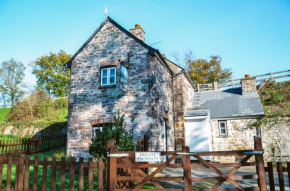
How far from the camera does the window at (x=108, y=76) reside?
10922 millimetres

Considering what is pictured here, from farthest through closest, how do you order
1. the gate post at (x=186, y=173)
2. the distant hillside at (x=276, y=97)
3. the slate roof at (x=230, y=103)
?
the distant hillside at (x=276, y=97)
the slate roof at (x=230, y=103)
the gate post at (x=186, y=173)

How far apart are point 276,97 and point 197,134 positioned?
27.0 ft

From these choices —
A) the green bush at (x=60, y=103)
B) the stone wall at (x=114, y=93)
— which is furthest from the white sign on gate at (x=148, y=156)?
the green bush at (x=60, y=103)

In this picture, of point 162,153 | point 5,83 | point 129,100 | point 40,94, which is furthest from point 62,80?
point 162,153

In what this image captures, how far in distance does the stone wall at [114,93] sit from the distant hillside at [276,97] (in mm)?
8447

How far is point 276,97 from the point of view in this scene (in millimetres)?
17156

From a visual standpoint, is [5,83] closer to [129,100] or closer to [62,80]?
[62,80]

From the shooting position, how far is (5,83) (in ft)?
119

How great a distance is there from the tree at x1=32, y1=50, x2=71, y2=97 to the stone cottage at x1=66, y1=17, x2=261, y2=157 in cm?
2608

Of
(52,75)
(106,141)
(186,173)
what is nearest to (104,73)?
(106,141)

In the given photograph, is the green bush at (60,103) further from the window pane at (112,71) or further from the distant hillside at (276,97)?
the distant hillside at (276,97)

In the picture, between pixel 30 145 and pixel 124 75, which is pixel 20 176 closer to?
pixel 124 75

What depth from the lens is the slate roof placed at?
14.3m

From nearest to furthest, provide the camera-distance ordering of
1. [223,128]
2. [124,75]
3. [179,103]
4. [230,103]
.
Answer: [124,75]
[179,103]
[223,128]
[230,103]
